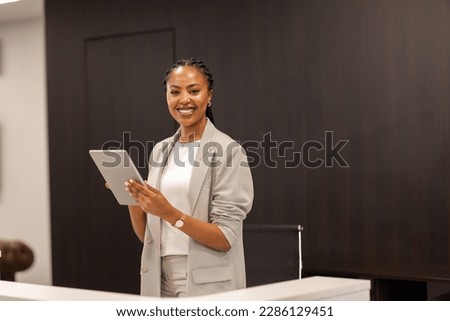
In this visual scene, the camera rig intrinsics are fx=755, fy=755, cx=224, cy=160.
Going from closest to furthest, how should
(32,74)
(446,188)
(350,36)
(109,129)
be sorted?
(446,188)
(350,36)
(109,129)
(32,74)

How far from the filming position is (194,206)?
7.27ft

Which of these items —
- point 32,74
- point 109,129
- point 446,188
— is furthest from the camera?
point 32,74

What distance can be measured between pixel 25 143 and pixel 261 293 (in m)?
4.78

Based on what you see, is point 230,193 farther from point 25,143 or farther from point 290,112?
point 25,143

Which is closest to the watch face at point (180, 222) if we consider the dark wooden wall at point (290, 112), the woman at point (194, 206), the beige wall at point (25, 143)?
the woman at point (194, 206)

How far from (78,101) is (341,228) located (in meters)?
1.94

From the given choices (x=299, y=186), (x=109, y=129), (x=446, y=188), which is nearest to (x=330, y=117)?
(x=299, y=186)

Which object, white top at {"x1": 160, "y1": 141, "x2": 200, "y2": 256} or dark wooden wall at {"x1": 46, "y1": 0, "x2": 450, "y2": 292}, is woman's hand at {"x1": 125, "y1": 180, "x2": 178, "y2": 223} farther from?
dark wooden wall at {"x1": 46, "y1": 0, "x2": 450, "y2": 292}

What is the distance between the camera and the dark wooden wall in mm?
3492

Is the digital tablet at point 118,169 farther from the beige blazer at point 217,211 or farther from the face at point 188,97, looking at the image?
the face at point 188,97

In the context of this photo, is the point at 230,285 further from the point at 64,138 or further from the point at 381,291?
the point at 64,138

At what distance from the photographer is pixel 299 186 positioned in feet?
12.8

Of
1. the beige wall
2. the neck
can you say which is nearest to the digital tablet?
the neck

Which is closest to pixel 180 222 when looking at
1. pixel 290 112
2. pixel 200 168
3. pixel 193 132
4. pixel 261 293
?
pixel 200 168
